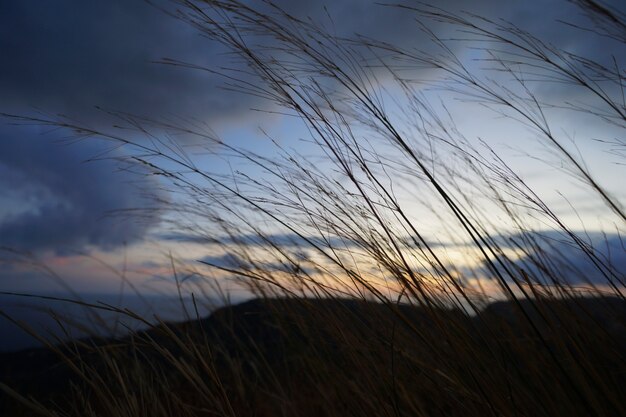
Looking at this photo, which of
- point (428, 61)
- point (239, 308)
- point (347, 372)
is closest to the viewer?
point (428, 61)

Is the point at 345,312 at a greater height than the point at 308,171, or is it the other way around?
the point at 308,171

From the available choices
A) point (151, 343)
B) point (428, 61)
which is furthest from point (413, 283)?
point (428, 61)

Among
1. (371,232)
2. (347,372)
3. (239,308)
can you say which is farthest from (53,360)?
(371,232)

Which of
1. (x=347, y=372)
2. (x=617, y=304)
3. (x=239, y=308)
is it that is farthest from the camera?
(x=239, y=308)

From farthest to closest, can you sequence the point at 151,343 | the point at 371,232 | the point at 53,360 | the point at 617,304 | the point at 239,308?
1. the point at 239,308
2. the point at 53,360
3. the point at 617,304
4. the point at 371,232
5. the point at 151,343

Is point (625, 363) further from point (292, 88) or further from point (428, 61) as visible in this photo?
point (292, 88)

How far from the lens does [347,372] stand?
150 centimetres

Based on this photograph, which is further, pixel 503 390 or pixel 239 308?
pixel 239 308

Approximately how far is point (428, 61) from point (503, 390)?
0.86 metres

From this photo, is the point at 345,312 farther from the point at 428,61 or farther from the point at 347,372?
the point at 428,61

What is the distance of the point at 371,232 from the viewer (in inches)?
41.0

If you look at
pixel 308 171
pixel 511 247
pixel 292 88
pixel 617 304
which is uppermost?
pixel 292 88

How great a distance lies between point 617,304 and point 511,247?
38 cm

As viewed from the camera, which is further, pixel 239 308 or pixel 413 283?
pixel 239 308
